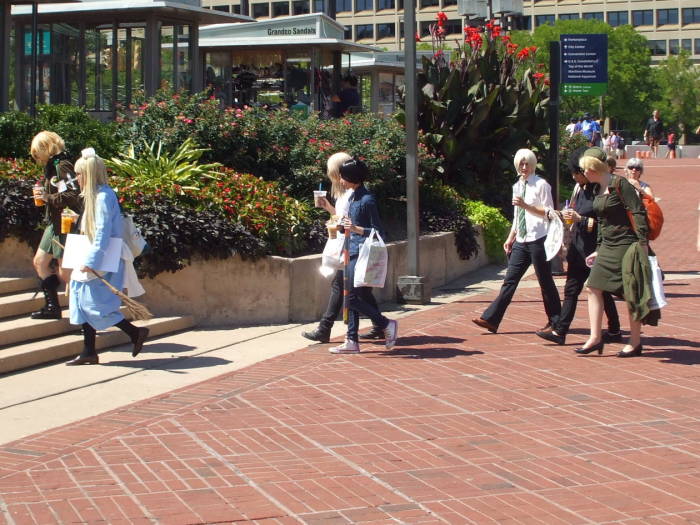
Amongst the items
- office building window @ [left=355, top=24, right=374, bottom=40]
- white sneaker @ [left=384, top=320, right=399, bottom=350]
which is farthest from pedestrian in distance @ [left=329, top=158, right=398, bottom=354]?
office building window @ [left=355, top=24, right=374, bottom=40]

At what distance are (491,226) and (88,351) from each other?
7.75 meters

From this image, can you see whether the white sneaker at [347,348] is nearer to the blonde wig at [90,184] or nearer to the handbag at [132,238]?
the handbag at [132,238]

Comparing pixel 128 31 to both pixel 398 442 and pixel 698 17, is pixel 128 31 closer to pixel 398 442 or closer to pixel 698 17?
pixel 398 442

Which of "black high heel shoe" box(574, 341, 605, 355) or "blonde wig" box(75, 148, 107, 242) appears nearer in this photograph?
"blonde wig" box(75, 148, 107, 242)

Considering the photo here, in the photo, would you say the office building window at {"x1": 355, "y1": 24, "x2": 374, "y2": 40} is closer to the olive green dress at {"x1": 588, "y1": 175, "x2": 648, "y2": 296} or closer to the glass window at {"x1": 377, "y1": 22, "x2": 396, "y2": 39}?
the glass window at {"x1": 377, "y1": 22, "x2": 396, "y2": 39}

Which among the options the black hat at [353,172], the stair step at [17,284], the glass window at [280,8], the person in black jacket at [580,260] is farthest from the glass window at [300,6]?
the black hat at [353,172]

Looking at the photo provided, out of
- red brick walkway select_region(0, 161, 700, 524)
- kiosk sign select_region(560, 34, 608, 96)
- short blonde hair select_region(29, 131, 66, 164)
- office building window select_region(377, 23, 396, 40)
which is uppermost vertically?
office building window select_region(377, 23, 396, 40)

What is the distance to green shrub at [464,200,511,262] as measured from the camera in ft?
49.9

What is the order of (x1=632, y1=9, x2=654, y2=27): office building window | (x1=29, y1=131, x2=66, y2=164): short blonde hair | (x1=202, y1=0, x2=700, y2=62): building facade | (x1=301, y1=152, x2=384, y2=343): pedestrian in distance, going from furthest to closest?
(x1=632, y1=9, x2=654, y2=27): office building window < (x1=202, y1=0, x2=700, y2=62): building facade < (x1=29, y1=131, x2=66, y2=164): short blonde hair < (x1=301, y1=152, x2=384, y2=343): pedestrian in distance

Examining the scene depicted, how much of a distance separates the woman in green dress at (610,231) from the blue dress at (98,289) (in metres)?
3.72

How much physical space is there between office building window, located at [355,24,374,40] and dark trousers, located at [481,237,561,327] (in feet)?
349

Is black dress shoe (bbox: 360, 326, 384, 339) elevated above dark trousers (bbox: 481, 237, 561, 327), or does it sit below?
below

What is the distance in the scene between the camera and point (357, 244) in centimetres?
929

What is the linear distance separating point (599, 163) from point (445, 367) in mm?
2036
